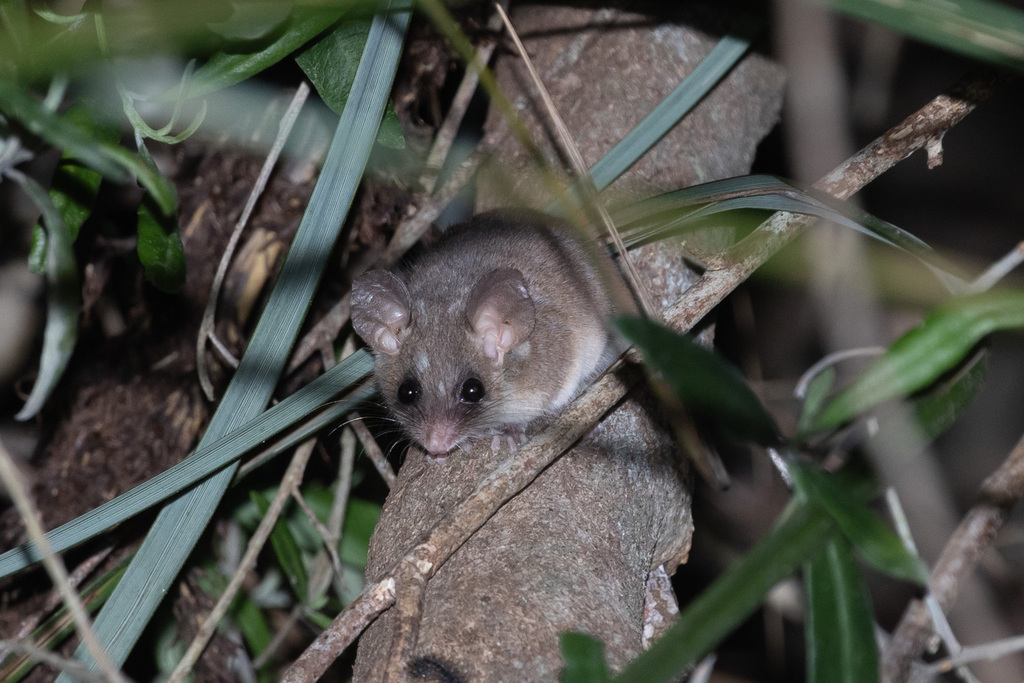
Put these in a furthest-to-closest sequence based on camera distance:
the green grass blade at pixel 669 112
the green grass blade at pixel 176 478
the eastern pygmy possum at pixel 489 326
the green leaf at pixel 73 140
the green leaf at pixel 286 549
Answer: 1. the green leaf at pixel 286 549
2. the eastern pygmy possum at pixel 489 326
3. the green grass blade at pixel 669 112
4. the green grass blade at pixel 176 478
5. the green leaf at pixel 73 140

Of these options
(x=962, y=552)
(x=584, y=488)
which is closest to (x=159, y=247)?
(x=584, y=488)

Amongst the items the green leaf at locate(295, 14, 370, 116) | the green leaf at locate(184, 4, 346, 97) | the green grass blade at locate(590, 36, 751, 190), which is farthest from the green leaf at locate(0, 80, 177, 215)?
the green grass blade at locate(590, 36, 751, 190)

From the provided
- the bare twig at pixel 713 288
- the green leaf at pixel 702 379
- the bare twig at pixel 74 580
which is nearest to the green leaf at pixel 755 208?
the bare twig at pixel 713 288

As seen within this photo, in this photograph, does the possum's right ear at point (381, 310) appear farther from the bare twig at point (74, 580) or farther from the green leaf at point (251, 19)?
the bare twig at point (74, 580)

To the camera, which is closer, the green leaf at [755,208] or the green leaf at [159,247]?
the green leaf at [755,208]

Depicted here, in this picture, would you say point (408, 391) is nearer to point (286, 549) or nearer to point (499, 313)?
point (499, 313)

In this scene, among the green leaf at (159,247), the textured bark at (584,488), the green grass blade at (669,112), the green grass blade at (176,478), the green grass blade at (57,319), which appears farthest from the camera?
the green grass blade at (669,112)

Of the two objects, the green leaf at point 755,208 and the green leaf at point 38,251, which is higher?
the green leaf at point 38,251
